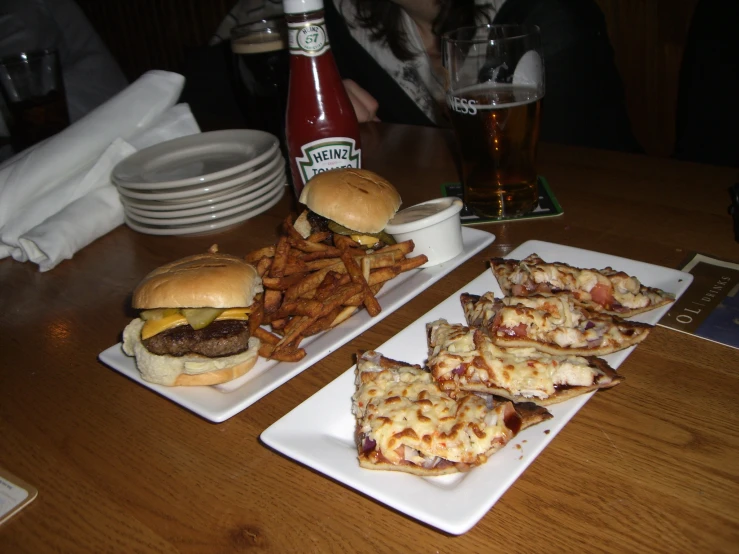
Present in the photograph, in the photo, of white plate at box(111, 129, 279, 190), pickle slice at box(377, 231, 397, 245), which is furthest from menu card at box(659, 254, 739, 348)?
white plate at box(111, 129, 279, 190)

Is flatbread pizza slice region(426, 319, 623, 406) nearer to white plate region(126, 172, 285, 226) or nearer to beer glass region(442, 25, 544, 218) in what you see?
beer glass region(442, 25, 544, 218)

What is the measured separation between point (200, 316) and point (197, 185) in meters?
0.94

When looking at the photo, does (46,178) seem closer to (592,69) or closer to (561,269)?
(561,269)

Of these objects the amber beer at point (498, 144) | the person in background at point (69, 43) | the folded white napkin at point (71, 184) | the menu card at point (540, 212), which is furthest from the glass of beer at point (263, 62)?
the person in background at point (69, 43)

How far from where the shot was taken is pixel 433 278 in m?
1.80

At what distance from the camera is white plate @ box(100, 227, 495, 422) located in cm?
137

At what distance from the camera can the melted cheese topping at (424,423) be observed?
106 centimetres

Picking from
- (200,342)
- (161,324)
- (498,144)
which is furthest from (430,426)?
(498,144)

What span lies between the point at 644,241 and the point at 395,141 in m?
1.47

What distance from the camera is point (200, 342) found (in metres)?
1.50

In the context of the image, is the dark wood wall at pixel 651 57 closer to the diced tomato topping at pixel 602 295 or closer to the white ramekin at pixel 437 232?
the white ramekin at pixel 437 232

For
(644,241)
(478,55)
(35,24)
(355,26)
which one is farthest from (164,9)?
(644,241)

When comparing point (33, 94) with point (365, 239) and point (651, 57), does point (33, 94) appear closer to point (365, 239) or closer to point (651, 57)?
point (365, 239)

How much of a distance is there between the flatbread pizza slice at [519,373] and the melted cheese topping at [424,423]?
4cm
